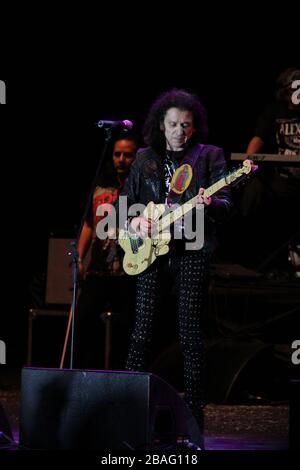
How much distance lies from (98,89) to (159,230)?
13.1ft

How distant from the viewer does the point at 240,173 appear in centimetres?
455

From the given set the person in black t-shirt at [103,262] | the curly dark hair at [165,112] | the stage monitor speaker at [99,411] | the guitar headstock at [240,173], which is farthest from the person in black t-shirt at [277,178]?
the stage monitor speaker at [99,411]

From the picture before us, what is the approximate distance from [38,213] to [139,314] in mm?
4262

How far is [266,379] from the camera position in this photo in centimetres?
666

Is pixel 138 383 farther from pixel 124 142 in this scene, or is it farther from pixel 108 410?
pixel 124 142

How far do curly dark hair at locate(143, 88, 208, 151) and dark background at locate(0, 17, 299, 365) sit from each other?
324 cm

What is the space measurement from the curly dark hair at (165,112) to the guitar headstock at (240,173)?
0.30 m

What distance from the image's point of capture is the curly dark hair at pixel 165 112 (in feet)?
15.5

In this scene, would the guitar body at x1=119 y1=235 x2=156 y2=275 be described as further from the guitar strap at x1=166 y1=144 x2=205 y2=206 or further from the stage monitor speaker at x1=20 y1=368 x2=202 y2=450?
the stage monitor speaker at x1=20 y1=368 x2=202 y2=450

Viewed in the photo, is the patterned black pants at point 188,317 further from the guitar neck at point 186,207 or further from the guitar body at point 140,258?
the guitar neck at point 186,207

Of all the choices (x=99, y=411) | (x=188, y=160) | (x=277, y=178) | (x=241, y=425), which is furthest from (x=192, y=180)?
(x=277, y=178)

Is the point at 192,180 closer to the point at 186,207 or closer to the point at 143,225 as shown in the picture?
the point at 186,207
